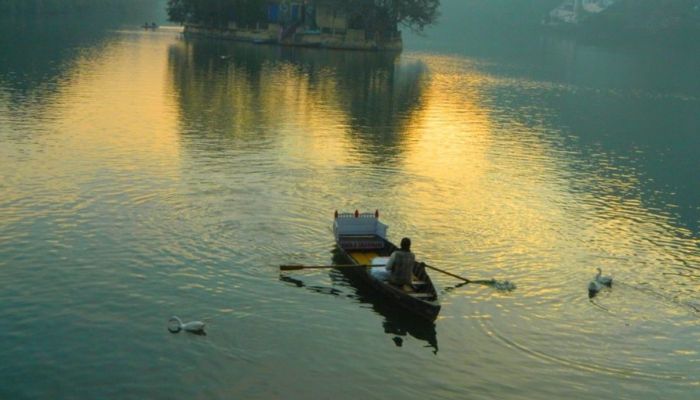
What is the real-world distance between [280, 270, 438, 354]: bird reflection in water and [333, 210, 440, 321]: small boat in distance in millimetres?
329

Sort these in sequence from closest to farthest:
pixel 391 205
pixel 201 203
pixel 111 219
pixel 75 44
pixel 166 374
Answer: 1. pixel 166 374
2. pixel 111 219
3. pixel 201 203
4. pixel 391 205
5. pixel 75 44

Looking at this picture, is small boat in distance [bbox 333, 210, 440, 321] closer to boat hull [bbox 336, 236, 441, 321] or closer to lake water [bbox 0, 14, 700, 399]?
boat hull [bbox 336, 236, 441, 321]

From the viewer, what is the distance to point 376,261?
34438 mm

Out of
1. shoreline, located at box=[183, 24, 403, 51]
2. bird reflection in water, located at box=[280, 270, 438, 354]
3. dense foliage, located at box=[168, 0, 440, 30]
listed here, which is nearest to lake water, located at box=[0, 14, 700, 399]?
bird reflection in water, located at box=[280, 270, 438, 354]

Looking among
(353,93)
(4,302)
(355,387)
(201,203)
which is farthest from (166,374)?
(353,93)

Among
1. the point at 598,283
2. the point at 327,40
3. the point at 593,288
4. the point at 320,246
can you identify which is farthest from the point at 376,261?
the point at 327,40

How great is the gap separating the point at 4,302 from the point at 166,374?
8.11m

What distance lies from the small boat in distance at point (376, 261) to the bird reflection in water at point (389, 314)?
13.0 inches

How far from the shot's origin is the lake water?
27.7 metres

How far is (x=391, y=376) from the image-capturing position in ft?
91.2

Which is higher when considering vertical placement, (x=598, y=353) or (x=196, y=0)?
(x=196, y=0)

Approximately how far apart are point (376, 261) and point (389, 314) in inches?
116

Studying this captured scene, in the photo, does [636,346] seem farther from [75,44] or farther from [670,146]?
[75,44]

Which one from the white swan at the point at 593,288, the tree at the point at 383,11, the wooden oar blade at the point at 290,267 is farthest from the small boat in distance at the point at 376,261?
the tree at the point at 383,11
